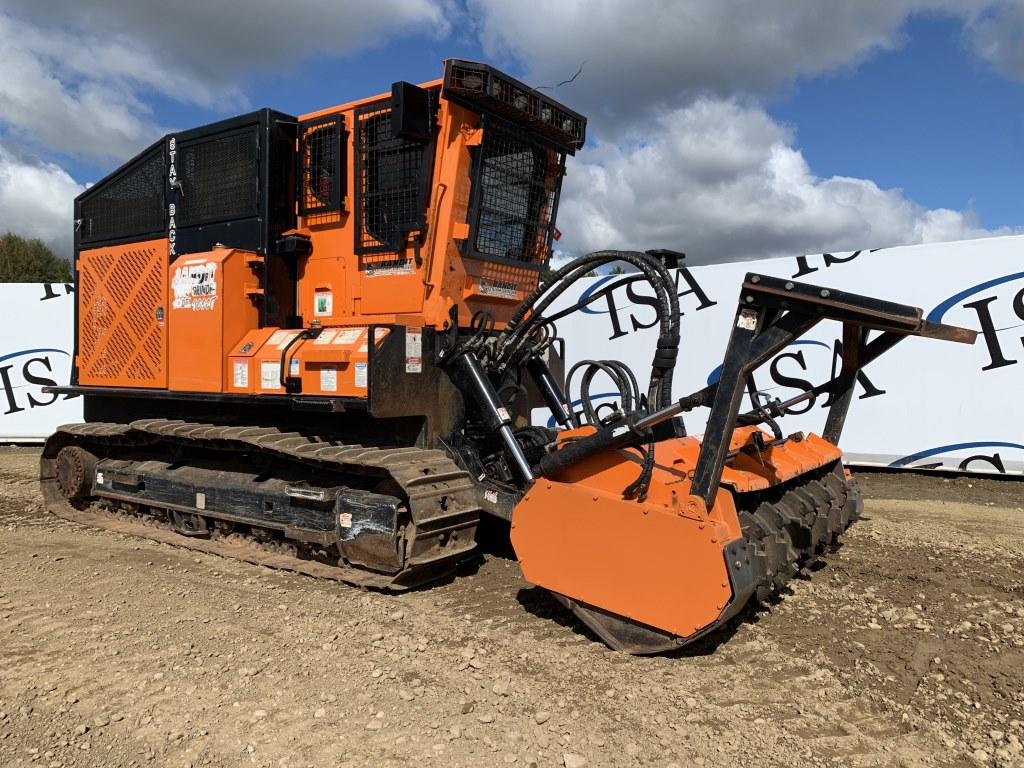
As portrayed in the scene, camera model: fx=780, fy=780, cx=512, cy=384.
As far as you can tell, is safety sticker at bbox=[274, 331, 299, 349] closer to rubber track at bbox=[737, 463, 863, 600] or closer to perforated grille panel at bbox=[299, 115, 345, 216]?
perforated grille panel at bbox=[299, 115, 345, 216]

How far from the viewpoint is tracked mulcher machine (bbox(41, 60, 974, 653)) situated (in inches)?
151

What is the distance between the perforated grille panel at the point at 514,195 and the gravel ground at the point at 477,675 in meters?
2.34

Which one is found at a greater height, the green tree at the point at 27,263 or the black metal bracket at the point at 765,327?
the green tree at the point at 27,263

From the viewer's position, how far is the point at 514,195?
19.0ft

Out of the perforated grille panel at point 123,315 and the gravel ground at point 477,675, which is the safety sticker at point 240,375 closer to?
the perforated grille panel at point 123,315

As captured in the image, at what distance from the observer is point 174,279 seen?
6.04m

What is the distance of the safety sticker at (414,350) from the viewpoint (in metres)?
4.97

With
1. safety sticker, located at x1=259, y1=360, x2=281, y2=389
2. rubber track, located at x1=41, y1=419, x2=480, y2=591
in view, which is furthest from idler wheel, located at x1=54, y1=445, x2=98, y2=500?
safety sticker, located at x1=259, y1=360, x2=281, y2=389

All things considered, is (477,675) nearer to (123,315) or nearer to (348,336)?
(348,336)

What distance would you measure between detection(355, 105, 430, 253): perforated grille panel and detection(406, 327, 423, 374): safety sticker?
2.19 ft

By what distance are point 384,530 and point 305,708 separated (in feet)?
4.99

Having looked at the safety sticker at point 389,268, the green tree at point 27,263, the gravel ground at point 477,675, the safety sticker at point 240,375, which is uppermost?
the green tree at point 27,263

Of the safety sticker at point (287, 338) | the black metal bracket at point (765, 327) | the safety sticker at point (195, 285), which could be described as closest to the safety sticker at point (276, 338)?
the safety sticker at point (287, 338)

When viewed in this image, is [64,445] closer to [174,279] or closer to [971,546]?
[174,279]
